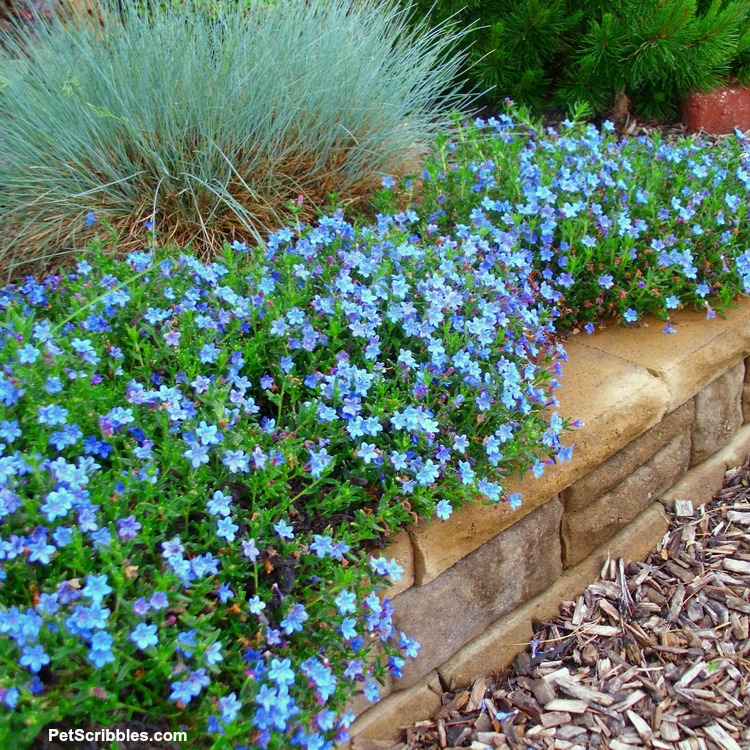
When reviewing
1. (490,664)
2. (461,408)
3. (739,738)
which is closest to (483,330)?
(461,408)

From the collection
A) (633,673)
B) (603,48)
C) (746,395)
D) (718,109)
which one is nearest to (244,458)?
(633,673)

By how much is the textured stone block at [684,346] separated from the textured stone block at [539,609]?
15.5 inches

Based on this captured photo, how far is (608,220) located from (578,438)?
0.81m

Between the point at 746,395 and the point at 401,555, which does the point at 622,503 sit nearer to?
the point at 746,395

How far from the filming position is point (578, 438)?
2.10 meters

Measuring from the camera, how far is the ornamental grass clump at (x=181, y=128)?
2.76m

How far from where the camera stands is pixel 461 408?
6.43 ft

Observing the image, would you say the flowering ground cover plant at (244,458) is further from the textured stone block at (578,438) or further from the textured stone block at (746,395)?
the textured stone block at (746,395)

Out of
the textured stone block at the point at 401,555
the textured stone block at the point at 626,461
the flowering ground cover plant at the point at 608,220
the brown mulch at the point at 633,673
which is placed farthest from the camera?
the flowering ground cover plant at the point at 608,220

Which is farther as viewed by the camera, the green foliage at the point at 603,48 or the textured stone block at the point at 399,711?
the green foliage at the point at 603,48

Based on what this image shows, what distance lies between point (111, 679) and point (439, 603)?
853mm

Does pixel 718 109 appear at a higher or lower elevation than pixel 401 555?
higher

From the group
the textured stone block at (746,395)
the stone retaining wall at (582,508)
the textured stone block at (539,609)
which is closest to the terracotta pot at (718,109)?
the stone retaining wall at (582,508)

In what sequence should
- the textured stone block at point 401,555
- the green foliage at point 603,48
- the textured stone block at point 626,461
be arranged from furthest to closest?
Answer: the green foliage at point 603,48
the textured stone block at point 626,461
the textured stone block at point 401,555
